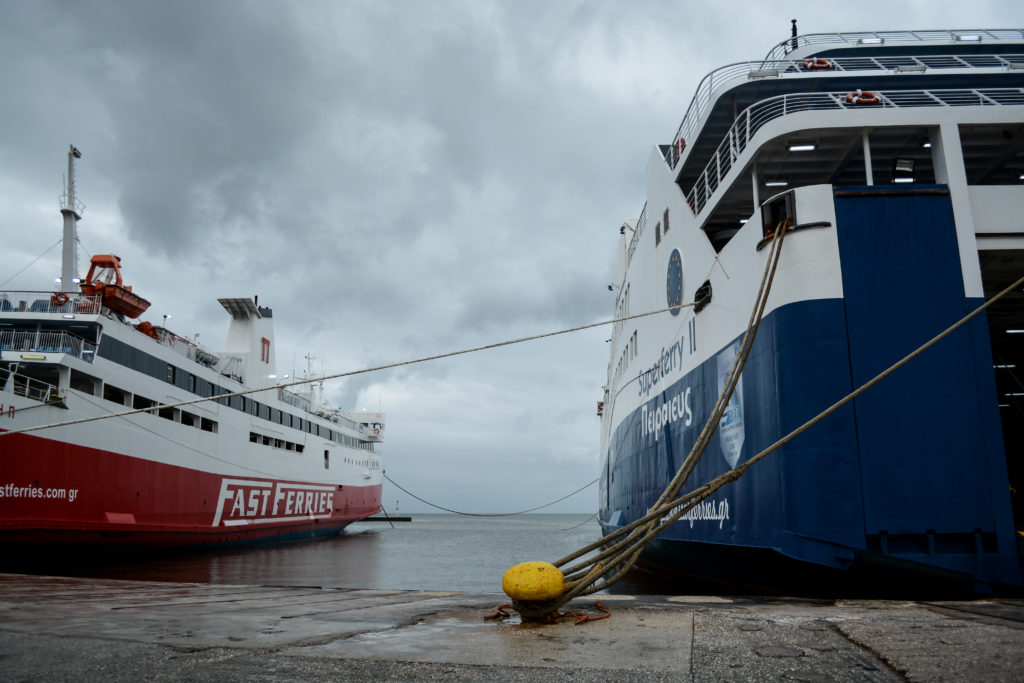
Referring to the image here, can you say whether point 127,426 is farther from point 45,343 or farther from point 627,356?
point 627,356

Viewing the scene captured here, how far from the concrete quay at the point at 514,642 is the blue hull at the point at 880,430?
78cm

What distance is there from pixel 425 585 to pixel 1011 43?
17.5 metres

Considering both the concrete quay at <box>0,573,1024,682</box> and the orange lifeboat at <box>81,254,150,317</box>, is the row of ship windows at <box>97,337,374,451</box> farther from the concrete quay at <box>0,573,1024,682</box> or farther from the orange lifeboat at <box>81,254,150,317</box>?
the concrete quay at <box>0,573,1024,682</box>

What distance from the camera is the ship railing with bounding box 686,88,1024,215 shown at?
8.90 metres

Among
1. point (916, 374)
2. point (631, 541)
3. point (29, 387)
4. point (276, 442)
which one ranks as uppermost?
point (29, 387)

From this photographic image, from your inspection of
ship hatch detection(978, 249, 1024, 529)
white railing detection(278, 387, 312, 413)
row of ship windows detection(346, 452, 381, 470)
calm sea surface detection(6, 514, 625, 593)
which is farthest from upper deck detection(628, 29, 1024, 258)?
row of ship windows detection(346, 452, 381, 470)

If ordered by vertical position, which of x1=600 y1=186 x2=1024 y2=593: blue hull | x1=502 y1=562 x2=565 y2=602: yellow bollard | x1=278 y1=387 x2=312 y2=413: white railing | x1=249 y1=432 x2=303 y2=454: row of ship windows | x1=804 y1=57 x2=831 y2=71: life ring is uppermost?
x1=804 y1=57 x2=831 y2=71: life ring

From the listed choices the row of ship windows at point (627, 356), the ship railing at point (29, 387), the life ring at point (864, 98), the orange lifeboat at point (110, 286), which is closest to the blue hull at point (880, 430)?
the life ring at point (864, 98)

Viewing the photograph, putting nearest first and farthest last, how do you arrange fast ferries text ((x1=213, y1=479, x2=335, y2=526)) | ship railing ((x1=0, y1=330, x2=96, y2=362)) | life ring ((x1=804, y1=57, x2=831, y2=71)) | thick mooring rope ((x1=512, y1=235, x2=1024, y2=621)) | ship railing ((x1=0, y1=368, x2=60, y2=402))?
thick mooring rope ((x1=512, y1=235, x2=1024, y2=621)), life ring ((x1=804, y1=57, x2=831, y2=71)), ship railing ((x1=0, y1=368, x2=60, y2=402)), ship railing ((x1=0, y1=330, x2=96, y2=362)), fast ferries text ((x1=213, y1=479, x2=335, y2=526))

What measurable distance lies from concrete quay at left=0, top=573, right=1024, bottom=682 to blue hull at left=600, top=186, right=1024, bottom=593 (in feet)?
2.57

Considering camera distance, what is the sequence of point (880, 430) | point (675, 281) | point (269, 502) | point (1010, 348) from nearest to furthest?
1. point (880, 430)
2. point (1010, 348)
3. point (675, 281)
4. point (269, 502)

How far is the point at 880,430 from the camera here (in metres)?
7.29

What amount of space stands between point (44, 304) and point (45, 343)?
1684 mm

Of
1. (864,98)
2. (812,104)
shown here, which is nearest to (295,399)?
(812,104)
